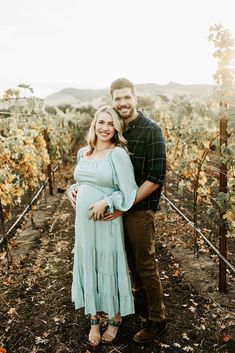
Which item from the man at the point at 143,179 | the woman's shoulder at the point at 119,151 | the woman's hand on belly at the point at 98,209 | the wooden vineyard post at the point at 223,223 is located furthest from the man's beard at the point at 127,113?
the wooden vineyard post at the point at 223,223

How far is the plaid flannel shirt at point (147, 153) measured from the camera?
9.50 ft

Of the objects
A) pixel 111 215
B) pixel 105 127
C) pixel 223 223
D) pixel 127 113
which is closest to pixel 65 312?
pixel 111 215

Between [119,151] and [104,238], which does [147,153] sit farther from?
[104,238]

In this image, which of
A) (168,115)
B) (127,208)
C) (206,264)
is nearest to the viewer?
(127,208)

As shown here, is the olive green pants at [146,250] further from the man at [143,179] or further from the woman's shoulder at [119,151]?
the woman's shoulder at [119,151]

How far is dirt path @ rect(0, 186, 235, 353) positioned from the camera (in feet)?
10.3

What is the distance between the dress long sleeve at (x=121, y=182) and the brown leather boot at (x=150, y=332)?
1109mm

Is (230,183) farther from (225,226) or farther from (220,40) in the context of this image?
(220,40)

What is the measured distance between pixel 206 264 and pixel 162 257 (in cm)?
62

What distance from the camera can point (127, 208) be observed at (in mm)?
2836

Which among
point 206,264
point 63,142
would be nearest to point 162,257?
point 206,264

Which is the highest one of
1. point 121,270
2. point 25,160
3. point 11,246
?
point 25,160

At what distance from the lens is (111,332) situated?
10.4 ft

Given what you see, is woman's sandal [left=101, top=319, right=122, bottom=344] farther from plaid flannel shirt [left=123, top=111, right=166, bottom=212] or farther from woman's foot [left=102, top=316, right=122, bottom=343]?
plaid flannel shirt [left=123, top=111, right=166, bottom=212]
